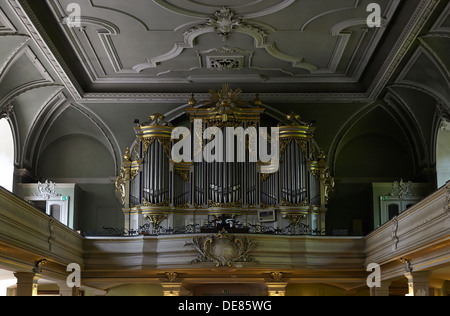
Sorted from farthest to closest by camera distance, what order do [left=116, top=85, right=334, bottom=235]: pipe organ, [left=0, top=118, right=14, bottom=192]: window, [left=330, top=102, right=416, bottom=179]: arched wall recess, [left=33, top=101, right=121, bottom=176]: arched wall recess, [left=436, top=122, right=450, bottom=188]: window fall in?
[left=330, top=102, right=416, bottom=179]: arched wall recess, [left=33, top=101, right=121, bottom=176]: arched wall recess, [left=436, top=122, right=450, bottom=188]: window, [left=0, top=118, right=14, bottom=192]: window, [left=116, top=85, right=334, bottom=235]: pipe organ

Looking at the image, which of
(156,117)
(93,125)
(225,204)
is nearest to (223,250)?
(225,204)

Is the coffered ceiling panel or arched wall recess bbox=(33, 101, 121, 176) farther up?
the coffered ceiling panel

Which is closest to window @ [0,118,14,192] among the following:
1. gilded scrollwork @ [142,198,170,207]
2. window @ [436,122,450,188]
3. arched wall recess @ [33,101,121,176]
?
arched wall recess @ [33,101,121,176]

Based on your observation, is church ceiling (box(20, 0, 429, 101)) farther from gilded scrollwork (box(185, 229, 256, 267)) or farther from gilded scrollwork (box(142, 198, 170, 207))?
gilded scrollwork (box(185, 229, 256, 267))

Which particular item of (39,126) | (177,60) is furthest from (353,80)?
(39,126)

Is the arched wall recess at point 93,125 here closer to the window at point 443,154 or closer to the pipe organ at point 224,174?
the pipe organ at point 224,174

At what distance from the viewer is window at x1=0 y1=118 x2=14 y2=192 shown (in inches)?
629

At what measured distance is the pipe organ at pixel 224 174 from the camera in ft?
51.2

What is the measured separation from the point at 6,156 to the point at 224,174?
19.0 ft

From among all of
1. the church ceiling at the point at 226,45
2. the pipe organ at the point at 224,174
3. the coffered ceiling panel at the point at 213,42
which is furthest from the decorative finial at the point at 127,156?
the coffered ceiling panel at the point at 213,42

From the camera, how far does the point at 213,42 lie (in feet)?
47.5

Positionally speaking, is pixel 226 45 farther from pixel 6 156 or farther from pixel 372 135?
pixel 6 156

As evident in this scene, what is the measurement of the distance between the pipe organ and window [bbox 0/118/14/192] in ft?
9.40

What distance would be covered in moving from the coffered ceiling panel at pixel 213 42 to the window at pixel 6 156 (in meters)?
2.38
